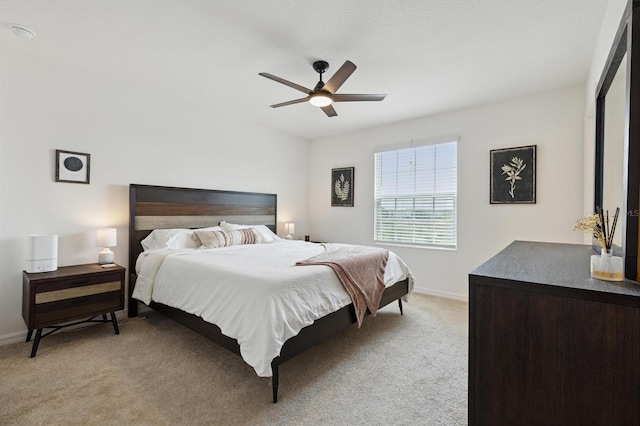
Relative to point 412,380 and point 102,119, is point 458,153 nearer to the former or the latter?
point 412,380

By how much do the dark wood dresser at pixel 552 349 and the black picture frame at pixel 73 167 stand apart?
366 cm

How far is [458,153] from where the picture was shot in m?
4.07

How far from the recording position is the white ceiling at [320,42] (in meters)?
2.08

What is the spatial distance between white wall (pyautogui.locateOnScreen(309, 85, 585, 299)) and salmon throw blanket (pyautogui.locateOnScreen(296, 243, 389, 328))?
4.99 feet

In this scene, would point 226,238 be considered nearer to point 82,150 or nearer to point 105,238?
point 105,238

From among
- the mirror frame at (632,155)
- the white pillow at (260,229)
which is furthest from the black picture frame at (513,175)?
the white pillow at (260,229)

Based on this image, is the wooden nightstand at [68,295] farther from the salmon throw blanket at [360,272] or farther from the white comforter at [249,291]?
the salmon throw blanket at [360,272]

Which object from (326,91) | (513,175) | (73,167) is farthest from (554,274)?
(73,167)

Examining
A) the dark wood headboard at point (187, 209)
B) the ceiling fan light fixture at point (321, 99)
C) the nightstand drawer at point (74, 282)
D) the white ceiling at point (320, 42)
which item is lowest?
the nightstand drawer at point (74, 282)

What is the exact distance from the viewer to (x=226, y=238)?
145 inches

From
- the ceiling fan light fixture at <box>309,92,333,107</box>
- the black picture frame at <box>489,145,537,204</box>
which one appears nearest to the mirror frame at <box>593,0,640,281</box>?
the ceiling fan light fixture at <box>309,92,333,107</box>

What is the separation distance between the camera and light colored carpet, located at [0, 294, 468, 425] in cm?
177

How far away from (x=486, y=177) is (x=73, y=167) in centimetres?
470

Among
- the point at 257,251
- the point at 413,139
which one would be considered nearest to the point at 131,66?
the point at 257,251
